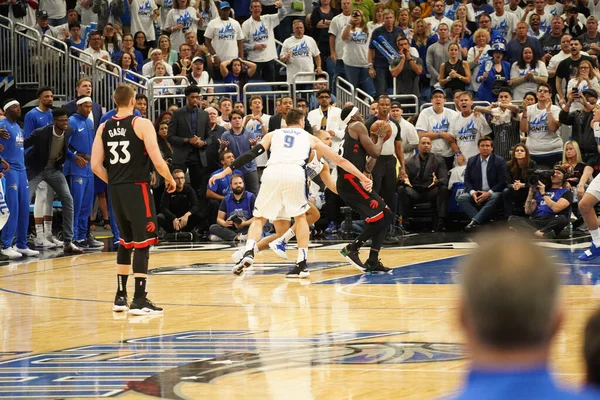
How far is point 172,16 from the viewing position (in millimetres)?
21406

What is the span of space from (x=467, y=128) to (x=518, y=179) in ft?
4.90

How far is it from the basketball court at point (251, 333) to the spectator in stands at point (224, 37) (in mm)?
7334

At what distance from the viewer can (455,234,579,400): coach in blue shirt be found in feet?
5.92

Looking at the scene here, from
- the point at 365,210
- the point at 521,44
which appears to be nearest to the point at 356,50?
the point at 521,44

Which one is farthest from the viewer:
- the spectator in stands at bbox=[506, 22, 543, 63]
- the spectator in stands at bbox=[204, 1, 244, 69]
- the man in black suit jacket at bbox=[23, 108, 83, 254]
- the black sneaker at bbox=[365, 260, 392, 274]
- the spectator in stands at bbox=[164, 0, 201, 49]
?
the spectator in stands at bbox=[164, 0, 201, 49]

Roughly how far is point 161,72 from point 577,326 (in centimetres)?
1262

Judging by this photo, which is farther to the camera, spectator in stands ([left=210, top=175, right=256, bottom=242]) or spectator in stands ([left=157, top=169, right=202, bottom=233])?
spectator in stands ([left=157, top=169, right=202, bottom=233])

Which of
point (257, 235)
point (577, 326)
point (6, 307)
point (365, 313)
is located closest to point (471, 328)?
point (577, 326)

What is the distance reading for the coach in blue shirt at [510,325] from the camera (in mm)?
1806

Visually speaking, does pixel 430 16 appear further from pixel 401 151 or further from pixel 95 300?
pixel 95 300

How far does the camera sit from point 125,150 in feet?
31.2

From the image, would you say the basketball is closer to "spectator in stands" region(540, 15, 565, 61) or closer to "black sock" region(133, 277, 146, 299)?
"black sock" region(133, 277, 146, 299)

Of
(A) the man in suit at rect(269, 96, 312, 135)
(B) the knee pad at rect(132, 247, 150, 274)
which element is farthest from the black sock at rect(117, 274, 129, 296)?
(A) the man in suit at rect(269, 96, 312, 135)

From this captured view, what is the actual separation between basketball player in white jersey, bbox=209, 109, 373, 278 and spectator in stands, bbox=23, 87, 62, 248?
507 cm
